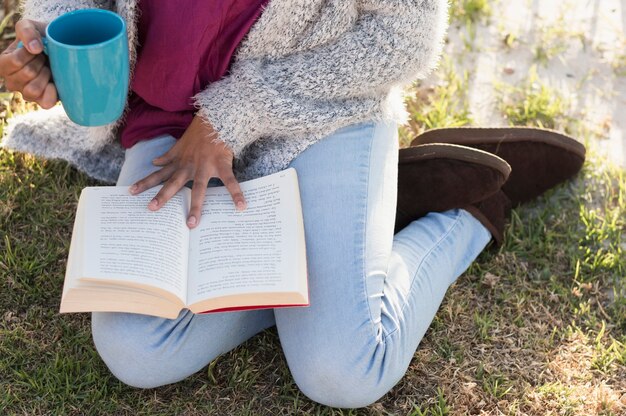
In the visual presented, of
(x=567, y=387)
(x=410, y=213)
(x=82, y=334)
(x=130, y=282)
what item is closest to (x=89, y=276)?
(x=130, y=282)

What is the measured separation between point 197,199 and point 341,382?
52 centimetres

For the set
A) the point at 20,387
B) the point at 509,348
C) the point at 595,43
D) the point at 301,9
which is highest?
the point at 301,9

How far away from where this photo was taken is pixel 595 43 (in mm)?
3090

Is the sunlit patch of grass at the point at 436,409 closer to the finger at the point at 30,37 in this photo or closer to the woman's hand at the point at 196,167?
the woman's hand at the point at 196,167

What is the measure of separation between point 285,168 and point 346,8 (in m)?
0.41

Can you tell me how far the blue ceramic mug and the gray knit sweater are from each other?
0.26 metres

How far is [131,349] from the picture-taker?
74.1 inches

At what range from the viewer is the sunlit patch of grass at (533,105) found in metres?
2.79

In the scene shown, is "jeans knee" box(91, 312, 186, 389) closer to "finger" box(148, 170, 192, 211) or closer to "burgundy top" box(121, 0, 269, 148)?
"finger" box(148, 170, 192, 211)

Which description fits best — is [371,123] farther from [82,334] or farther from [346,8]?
[82,334]

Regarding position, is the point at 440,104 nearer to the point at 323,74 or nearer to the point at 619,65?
the point at 619,65

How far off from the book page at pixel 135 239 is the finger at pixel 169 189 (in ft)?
0.06

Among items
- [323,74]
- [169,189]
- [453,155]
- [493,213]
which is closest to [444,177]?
[453,155]

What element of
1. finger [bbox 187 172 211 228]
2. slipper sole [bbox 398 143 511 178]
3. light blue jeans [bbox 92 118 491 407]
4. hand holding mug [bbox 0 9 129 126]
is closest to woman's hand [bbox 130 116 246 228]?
finger [bbox 187 172 211 228]
